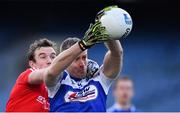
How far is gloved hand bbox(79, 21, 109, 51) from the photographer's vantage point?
535 cm

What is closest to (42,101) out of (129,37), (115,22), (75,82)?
(75,82)

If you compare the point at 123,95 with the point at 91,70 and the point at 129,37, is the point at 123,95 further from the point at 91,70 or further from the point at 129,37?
the point at 129,37

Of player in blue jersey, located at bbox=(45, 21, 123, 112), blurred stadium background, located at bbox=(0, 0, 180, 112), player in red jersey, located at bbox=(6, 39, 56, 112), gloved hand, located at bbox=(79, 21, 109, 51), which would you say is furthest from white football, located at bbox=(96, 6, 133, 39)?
blurred stadium background, located at bbox=(0, 0, 180, 112)

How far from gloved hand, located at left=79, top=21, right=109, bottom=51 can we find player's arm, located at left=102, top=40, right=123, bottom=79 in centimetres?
27

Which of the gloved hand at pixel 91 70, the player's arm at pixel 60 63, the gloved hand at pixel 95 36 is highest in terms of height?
the gloved hand at pixel 95 36

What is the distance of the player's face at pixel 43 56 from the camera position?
6.73 m

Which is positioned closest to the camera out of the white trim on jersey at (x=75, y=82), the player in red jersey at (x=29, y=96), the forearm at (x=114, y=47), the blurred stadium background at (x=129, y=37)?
the forearm at (x=114, y=47)

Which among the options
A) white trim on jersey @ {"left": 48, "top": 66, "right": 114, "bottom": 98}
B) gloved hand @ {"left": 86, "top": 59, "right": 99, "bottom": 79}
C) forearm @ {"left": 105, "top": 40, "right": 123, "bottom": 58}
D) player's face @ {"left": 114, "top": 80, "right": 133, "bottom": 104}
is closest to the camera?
forearm @ {"left": 105, "top": 40, "right": 123, "bottom": 58}

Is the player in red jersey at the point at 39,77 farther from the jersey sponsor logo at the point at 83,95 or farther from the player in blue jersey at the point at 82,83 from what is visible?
the jersey sponsor logo at the point at 83,95

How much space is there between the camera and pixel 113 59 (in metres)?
5.86

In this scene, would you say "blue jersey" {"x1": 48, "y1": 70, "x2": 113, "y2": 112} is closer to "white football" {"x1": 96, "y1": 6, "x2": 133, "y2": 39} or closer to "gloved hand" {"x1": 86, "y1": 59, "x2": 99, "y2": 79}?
"gloved hand" {"x1": 86, "y1": 59, "x2": 99, "y2": 79}

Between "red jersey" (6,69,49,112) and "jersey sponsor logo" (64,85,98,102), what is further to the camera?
"red jersey" (6,69,49,112)

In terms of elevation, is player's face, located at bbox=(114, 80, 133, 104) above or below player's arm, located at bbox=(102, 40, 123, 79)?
below

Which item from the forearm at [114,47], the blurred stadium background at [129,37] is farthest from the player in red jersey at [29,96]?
the blurred stadium background at [129,37]
